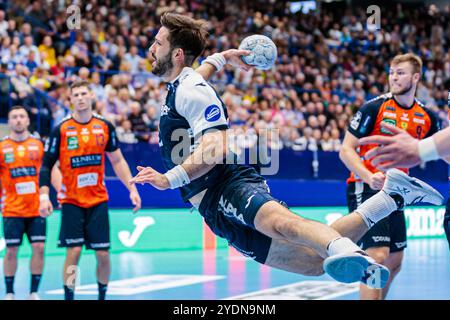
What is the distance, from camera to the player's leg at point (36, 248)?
25.9 feet

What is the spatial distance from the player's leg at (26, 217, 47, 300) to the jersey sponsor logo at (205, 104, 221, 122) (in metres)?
3.86

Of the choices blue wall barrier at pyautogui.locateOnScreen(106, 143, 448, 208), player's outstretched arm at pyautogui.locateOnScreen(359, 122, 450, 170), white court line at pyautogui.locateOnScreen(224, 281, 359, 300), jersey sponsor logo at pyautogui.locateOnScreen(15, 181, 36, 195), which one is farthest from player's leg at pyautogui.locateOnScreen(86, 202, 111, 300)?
blue wall barrier at pyautogui.locateOnScreen(106, 143, 448, 208)

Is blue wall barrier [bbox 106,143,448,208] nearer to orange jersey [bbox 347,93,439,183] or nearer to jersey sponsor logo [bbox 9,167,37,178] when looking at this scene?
jersey sponsor logo [bbox 9,167,37,178]

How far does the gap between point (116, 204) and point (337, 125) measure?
22.7 feet

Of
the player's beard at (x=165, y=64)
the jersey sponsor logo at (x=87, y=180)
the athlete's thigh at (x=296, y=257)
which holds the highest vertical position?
the player's beard at (x=165, y=64)

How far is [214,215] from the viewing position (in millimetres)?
5004

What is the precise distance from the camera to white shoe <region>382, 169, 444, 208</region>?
17.1 feet

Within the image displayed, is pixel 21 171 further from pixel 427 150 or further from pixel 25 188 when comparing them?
pixel 427 150

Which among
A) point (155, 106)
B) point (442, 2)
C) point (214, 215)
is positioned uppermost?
point (442, 2)

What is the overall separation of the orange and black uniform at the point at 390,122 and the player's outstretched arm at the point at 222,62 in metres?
1.35

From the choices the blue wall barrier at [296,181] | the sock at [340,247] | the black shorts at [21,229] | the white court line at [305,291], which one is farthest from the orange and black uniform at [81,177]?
the blue wall barrier at [296,181]

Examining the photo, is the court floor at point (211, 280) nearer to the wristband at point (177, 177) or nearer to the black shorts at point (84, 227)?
the black shorts at point (84, 227)
